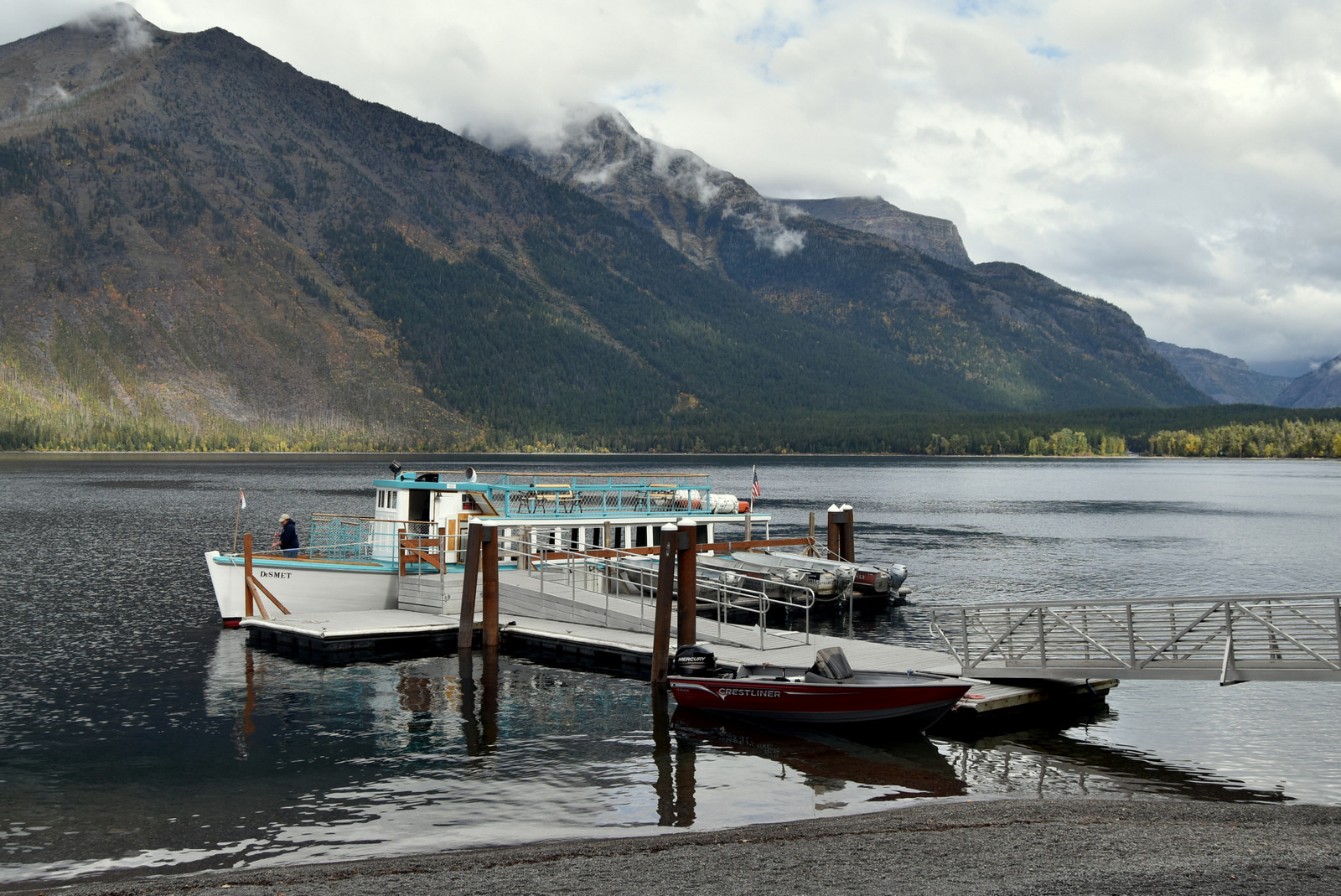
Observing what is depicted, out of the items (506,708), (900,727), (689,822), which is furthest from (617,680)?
(689,822)

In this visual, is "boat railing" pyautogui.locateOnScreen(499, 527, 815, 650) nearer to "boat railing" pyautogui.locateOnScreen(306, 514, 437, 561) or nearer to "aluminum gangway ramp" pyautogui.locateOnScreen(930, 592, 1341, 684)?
"boat railing" pyautogui.locateOnScreen(306, 514, 437, 561)

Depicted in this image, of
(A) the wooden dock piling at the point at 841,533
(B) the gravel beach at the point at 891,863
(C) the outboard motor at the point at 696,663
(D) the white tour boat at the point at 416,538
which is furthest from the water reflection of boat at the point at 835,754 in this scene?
(A) the wooden dock piling at the point at 841,533

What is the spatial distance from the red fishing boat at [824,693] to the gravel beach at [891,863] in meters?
5.50

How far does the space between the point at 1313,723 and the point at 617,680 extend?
1831 centimetres

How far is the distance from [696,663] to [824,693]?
12.4ft

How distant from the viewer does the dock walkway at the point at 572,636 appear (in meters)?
28.9

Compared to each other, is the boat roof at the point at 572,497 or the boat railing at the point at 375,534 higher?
the boat roof at the point at 572,497

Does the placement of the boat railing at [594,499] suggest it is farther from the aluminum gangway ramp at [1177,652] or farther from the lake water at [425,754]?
the aluminum gangway ramp at [1177,652]

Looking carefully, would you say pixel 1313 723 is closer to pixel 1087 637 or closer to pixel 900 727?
pixel 1087 637

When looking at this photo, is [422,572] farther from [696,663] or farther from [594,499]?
[696,663]

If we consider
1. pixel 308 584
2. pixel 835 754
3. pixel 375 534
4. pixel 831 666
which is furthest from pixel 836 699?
pixel 375 534

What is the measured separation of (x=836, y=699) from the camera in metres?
24.5

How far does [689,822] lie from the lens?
63.2 feet

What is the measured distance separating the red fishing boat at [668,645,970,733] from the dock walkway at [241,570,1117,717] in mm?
1835
